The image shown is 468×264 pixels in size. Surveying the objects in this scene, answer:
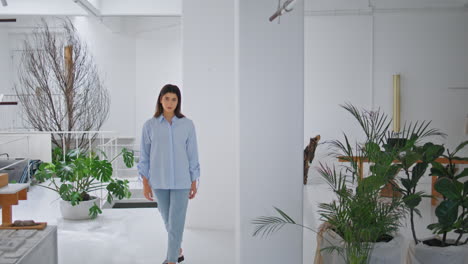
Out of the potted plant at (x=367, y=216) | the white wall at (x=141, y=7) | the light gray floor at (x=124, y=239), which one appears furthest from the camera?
the white wall at (x=141, y=7)

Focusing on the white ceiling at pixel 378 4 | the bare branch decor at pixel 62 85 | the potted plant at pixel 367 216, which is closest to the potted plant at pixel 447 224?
the potted plant at pixel 367 216

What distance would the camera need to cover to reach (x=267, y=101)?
12.4 ft

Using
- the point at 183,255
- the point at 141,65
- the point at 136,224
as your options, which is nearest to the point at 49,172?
the point at 136,224

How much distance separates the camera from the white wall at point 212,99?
5.74m

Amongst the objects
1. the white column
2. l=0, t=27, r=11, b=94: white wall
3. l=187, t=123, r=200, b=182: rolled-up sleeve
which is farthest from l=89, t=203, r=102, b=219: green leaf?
l=0, t=27, r=11, b=94: white wall

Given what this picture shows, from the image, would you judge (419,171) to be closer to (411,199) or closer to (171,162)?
(411,199)

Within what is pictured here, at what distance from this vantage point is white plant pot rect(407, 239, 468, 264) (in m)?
3.50

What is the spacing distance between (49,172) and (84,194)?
497mm

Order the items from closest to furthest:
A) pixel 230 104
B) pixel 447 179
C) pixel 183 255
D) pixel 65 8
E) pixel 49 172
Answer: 1. pixel 447 179
2. pixel 183 255
3. pixel 230 104
4. pixel 49 172
5. pixel 65 8

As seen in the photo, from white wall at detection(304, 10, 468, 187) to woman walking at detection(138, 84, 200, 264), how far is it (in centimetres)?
547

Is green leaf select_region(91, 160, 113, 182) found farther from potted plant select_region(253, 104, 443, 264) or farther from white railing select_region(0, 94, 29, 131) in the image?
white railing select_region(0, 94, 29, 131)

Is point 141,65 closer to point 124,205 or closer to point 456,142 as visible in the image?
point 124,205

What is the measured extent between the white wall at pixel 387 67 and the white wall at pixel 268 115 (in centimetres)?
573

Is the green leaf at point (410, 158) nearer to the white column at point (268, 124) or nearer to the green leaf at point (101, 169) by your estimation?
the white column at point (268, 124)
